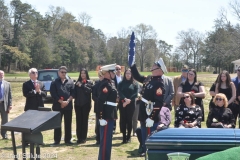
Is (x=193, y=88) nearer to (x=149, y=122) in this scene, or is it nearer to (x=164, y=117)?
(x=164, y=117)

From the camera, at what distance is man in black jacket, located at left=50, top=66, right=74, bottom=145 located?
766cm

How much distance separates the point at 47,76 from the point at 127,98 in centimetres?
955

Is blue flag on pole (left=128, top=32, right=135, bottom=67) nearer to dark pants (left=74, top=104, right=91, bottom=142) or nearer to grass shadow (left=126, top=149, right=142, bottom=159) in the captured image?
grass shadow (left=126, top=149, right=142, bottom=159)

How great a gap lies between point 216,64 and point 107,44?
34875 millimetres

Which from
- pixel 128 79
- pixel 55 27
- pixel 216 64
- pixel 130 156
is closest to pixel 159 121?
pixel 130 156

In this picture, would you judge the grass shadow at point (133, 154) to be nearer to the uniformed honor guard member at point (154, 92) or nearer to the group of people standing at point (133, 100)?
the group of people standing at point (133, 100)

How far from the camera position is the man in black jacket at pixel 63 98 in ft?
25.1

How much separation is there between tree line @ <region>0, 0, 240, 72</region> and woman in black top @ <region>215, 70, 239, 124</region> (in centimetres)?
4195

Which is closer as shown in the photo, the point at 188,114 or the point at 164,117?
the point at 164,117

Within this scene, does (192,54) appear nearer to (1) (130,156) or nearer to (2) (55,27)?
(2) (55,27)

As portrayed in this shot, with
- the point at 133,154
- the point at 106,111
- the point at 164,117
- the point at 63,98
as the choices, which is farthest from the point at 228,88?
the point at 63,98

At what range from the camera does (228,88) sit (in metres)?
7.40

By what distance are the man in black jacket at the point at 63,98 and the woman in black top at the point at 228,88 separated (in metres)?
3.35

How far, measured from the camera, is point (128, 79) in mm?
7820
